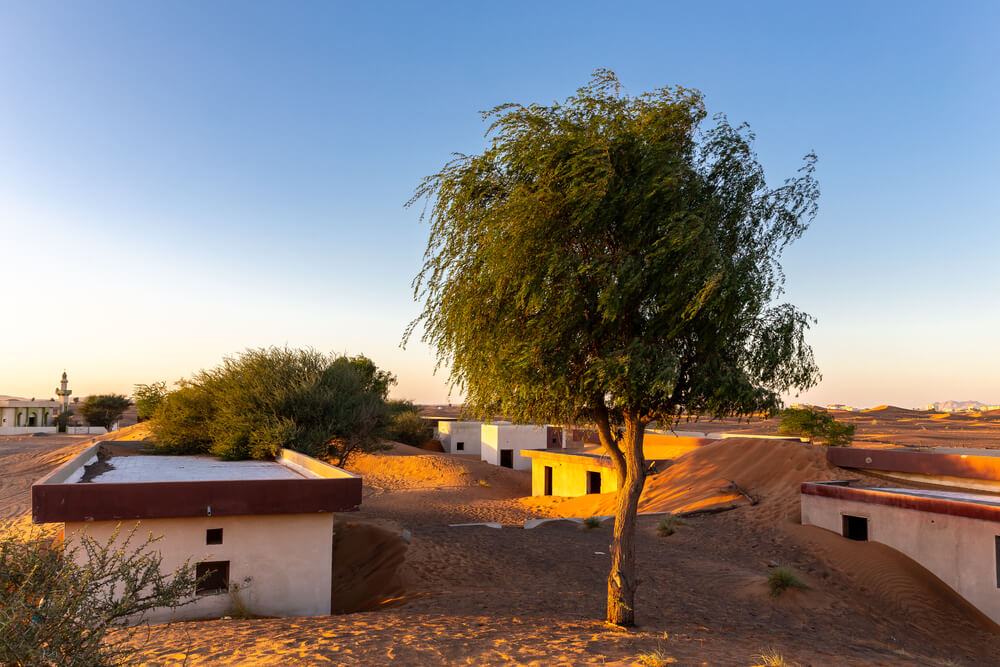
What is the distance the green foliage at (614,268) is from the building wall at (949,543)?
8.53m

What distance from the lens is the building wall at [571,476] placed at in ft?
98.9

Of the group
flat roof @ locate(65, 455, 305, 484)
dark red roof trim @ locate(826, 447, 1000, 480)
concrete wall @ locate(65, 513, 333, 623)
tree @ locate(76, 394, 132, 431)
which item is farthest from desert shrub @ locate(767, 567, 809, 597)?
tree @ locate(76, 394, 132, 431)

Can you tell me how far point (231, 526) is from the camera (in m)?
Result: 10.8

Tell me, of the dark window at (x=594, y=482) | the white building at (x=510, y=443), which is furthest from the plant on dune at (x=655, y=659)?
the white building at (x=510, y=443)

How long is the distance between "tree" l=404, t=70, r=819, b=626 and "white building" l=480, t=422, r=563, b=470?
35.7m

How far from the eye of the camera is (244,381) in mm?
23266

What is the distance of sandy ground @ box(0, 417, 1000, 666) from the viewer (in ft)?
26.0

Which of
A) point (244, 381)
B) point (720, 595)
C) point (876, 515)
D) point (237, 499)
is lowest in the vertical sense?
point (720, 595)

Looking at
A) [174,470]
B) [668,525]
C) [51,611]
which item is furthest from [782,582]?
[174,470]

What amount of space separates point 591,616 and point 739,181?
304 inches

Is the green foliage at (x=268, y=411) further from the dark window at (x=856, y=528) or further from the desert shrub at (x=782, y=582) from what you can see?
the dark window at (x=856, y=528)

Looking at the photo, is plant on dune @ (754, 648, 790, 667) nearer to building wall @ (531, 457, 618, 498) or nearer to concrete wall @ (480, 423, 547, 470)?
building wall @ (531, 457, 618, 498)

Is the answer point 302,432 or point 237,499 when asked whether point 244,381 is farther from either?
point 237,499

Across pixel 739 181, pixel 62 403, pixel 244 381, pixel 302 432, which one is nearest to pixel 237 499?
pixel 739 181
